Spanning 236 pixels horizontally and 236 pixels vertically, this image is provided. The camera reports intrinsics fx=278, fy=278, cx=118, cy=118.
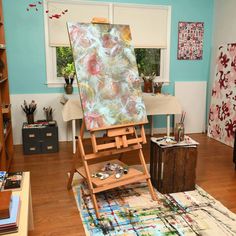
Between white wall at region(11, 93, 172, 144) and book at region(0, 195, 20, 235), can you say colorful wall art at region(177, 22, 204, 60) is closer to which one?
white wall at region(11, 93, 172, 144)

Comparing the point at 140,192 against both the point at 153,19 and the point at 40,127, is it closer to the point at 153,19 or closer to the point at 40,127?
the point at 40,127

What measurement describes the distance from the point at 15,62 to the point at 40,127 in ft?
3.48

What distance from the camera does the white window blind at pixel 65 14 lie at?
4066 millimetres

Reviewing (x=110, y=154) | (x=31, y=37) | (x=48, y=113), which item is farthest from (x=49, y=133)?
Answer: (x=110, y=154)

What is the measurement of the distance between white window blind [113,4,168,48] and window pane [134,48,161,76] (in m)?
0.19

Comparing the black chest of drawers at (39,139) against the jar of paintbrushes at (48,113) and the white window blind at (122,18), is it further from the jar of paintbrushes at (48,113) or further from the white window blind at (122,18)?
the white window blind at (122,18)

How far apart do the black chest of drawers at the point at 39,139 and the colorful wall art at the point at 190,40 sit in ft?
8.12

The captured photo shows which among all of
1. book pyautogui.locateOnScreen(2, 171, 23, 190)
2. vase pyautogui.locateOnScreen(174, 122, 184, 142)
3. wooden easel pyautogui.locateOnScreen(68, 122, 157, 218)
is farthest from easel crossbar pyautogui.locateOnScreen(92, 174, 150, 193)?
book pyautogui.locateOnScreen(2, 171, 23, 190)

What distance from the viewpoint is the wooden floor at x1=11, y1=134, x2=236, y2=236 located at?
7.45 feet

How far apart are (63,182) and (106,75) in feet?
4.17

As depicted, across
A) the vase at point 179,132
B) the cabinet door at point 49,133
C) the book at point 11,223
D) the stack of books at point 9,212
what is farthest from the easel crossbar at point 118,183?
the cabinet door at point 49,133

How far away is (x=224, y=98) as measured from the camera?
435cm

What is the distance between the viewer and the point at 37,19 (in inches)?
159

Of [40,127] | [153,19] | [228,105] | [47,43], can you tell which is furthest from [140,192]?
[153,19]
